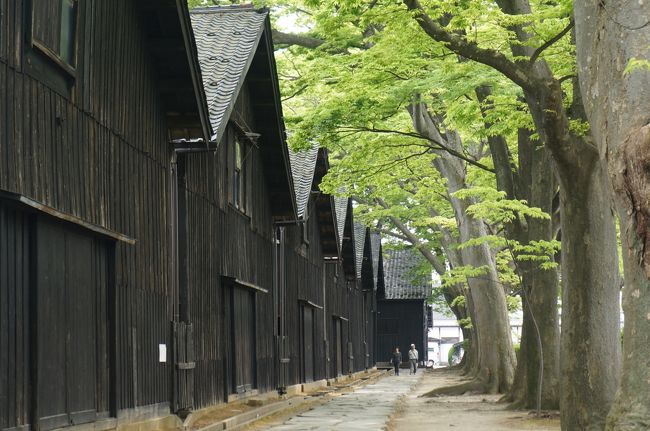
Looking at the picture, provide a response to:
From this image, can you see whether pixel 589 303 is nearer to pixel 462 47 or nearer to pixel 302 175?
pixel 462 47

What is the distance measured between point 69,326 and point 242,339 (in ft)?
36.6

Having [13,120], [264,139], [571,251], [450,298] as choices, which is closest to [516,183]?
Answer: [264,139]

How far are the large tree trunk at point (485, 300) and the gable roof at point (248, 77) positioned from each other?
4502mm

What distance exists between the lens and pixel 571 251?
50.9 ft

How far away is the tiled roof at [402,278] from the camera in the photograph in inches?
2876

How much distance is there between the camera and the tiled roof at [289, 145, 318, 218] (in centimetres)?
2980

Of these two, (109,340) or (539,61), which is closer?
(109,340)

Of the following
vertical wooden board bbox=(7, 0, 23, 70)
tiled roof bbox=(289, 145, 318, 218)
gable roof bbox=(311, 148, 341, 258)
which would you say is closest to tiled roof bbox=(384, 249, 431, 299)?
gable roof bbox=(311, 148, 341, 258)

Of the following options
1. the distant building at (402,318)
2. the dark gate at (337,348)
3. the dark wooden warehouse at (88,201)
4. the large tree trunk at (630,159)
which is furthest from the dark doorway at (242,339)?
the distant building at (402,318)

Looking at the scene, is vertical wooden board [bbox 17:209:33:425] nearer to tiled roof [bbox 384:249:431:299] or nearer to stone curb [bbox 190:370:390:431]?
stone curb [bbox 190:370:390:431]

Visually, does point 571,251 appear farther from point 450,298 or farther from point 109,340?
point 450,298

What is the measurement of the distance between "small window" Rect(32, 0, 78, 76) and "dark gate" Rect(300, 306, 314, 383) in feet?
68.1

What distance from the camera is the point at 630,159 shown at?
941 centimetres

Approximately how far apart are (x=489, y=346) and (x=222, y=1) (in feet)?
43.2
